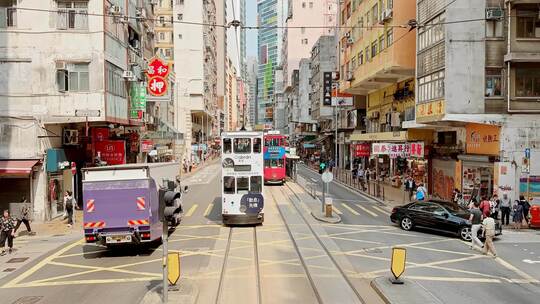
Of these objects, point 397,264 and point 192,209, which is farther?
point 192,209

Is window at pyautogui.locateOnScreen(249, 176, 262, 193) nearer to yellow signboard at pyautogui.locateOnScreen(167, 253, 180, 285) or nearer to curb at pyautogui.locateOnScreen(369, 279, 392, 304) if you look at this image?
curb at pyautogui.locateOnScreen(369, 279, 392, 304)

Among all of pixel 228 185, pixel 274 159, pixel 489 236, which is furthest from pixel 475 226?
pixel 274 159

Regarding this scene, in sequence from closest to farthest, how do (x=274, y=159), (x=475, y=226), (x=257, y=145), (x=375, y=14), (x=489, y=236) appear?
(x=489, y=236), (x=475, y=226), (x=257, y=145), (x=375, y=14), (x=274, y=159)

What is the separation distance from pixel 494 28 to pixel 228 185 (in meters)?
16.6

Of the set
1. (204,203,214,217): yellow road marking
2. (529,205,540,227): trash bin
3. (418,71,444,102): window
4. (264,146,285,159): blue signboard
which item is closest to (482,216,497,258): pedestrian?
(529,205,540,227): trash bin

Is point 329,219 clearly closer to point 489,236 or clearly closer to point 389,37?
point 489,236

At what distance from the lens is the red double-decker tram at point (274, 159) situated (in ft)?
145

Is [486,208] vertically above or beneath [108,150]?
beneath

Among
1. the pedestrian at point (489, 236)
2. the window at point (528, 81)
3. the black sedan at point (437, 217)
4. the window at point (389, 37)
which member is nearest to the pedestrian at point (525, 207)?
the black sedan at point (437, 217)

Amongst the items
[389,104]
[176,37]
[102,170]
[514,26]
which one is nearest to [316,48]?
[176,37]

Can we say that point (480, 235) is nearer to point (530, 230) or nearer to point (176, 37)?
point (530, 230)

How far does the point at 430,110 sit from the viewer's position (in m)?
30.0

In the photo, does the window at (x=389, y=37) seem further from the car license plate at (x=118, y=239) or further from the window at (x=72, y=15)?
the car license plate at (x=118, y=239)

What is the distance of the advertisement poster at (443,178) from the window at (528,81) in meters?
6.58
